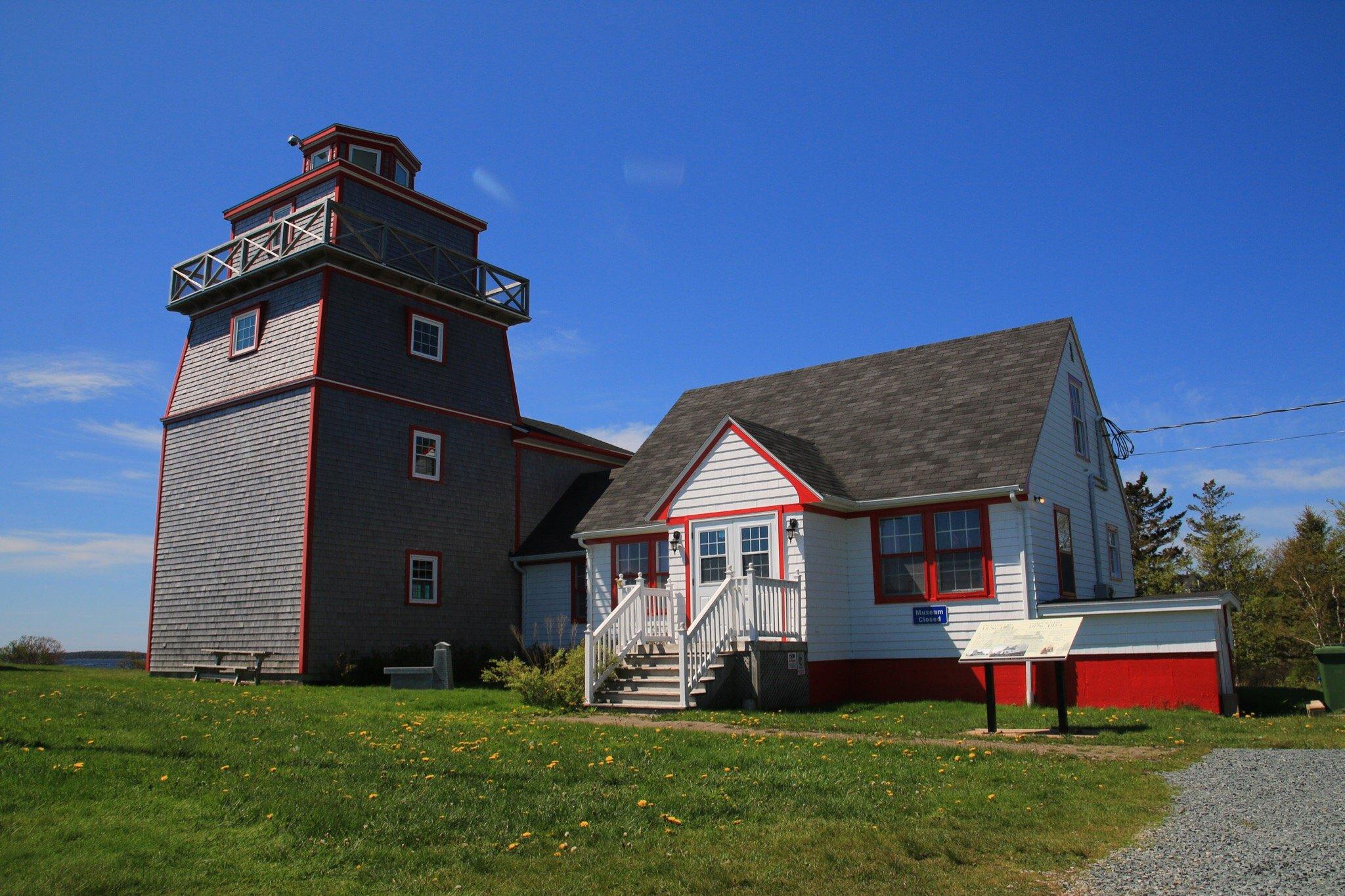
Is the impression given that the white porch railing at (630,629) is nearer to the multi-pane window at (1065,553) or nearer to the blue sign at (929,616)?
the blue sign at (929,616)

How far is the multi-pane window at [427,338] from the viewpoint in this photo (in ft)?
82.1

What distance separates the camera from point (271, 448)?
75.2 ft

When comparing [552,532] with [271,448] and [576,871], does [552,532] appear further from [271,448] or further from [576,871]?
[576,871]

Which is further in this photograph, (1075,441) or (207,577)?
(207,577)

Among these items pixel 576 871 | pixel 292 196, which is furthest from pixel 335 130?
pixel 576 871

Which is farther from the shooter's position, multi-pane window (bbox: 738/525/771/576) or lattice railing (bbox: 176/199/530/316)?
lattice railing (bbox: 176/199/530/316)

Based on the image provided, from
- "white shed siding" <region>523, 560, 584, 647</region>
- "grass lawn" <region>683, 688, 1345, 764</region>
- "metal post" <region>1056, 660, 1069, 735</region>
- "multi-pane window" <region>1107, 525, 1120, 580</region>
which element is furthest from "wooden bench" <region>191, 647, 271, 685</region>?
"multi-pane window" <region>1107, 525, 1120, 580</region>

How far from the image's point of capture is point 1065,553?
18.8 metres

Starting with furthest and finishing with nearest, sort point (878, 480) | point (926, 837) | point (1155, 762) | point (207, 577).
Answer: point (207, 577) → point (878, 480) → point (1155, 762) → point (926, 837)

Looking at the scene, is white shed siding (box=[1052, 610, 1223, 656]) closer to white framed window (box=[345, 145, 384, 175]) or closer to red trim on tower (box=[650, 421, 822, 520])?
red trim on tower (box=[650, 421, 822, 520])

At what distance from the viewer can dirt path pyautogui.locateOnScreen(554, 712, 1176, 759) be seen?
35.7ft

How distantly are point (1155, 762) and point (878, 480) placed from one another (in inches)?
349

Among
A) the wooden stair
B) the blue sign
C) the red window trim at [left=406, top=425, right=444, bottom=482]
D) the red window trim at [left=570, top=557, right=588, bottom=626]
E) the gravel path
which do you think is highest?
the red window trim at [left=406, top=425, right=444, bottom=482]

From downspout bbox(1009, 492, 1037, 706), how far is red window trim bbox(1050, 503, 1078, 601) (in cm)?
140
